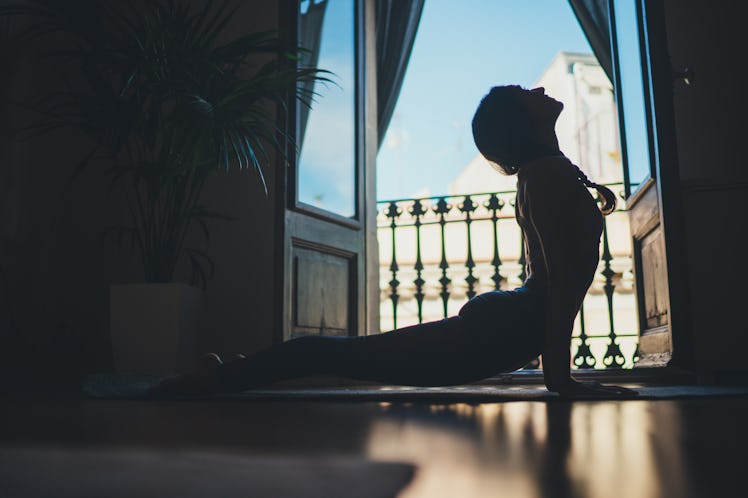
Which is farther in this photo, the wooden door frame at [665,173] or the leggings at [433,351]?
the wooden door frame at [665,173]

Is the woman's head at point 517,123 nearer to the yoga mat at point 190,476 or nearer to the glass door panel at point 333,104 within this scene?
the yoga mat at point 190,476

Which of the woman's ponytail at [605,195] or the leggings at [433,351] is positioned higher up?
the woman's ponytail at [605,195]

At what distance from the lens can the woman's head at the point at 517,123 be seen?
178 cm

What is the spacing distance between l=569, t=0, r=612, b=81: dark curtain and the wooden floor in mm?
3489

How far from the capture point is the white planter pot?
8.90 feet

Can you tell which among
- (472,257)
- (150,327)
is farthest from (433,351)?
(472,257)

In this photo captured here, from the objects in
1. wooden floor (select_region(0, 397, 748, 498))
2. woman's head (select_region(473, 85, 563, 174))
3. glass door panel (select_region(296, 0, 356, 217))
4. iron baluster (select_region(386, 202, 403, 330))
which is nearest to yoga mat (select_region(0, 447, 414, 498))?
wooden floor (select_region(0, 397, 748, 498))

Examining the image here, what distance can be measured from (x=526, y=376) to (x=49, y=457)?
277 cm

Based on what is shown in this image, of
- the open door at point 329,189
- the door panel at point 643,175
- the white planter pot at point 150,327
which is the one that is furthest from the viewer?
the open door at point 329,189

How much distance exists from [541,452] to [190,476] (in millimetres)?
352

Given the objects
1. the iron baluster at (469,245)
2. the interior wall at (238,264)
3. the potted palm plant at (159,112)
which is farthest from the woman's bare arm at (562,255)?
the iron baluster at (469,245)

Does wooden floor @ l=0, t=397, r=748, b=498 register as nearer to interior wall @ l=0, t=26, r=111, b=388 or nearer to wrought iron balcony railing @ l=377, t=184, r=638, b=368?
interior wall @ l=0, t=26, r=111, b=388

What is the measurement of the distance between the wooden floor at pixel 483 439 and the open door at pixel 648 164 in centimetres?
146

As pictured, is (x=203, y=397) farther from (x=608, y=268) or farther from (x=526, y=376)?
(x=608, y=268)
